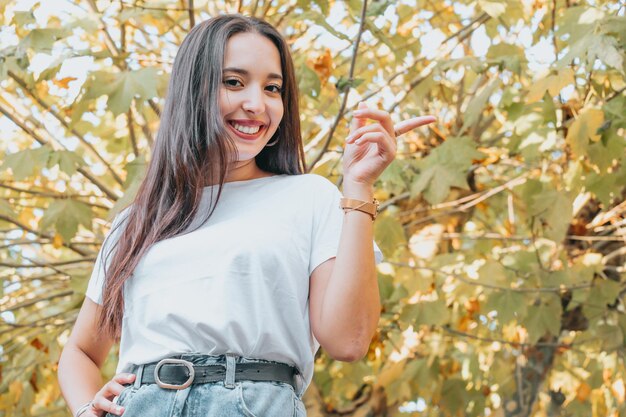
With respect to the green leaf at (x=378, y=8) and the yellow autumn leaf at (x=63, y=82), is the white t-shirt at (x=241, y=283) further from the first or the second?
the yellow autumn leaf at (x=63, y=82)

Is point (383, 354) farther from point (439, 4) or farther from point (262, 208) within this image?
point (262, 208)

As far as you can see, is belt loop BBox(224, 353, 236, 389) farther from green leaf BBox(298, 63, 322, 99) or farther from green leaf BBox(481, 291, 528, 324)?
green leaf BBox(481, 291, 528, 324)

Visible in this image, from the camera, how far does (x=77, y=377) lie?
5.97 ft

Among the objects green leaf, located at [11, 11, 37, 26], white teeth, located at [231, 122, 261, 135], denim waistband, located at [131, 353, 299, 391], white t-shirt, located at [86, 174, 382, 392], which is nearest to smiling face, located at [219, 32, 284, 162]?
white teeth, located at [231, 122, 261, 135]

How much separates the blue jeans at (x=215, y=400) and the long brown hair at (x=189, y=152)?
22 centimetres

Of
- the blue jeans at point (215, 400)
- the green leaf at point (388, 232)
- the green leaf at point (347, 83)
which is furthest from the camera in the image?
the green leaf at point (388, 232)

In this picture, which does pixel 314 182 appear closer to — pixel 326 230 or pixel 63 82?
pixel 326 230

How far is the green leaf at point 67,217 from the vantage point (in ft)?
10.2

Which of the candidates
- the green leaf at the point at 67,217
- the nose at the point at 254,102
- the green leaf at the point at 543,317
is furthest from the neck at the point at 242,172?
the green leaf at the point at 543,317

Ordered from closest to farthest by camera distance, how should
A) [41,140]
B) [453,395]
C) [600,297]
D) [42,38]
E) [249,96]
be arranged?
[249,96]
[42,38]
[41,140]
[600,297]
[453,395]

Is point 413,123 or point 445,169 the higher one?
point 413,123

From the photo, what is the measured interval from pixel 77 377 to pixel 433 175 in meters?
1.51

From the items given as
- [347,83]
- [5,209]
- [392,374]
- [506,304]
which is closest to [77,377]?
[347,83]

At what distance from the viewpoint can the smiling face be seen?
1.71 m
